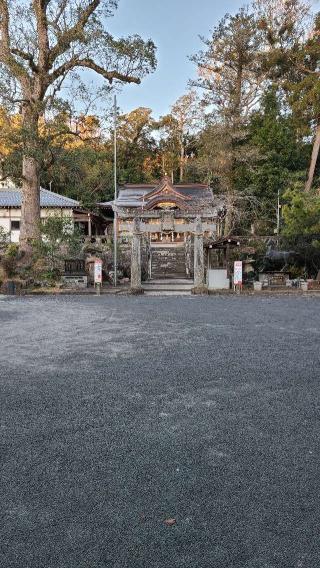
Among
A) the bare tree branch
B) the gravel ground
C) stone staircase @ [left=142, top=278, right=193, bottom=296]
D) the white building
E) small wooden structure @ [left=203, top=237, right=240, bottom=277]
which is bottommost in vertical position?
the gravel ground

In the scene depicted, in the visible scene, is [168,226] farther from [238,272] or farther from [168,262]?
[168,262]

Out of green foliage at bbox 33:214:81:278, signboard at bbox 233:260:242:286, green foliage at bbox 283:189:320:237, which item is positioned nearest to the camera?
signboard at bbox 233:260:242:286

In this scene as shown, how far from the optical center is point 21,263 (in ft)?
51.8

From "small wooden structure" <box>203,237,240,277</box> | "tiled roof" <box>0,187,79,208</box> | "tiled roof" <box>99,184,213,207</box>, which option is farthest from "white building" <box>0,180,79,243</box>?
"small wooden structure" <box>203,237,240,277</box>

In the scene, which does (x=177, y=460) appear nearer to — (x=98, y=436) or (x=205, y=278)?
(x=98, y=436)

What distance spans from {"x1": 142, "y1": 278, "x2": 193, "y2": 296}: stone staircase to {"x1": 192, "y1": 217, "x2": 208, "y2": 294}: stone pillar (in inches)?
15.7

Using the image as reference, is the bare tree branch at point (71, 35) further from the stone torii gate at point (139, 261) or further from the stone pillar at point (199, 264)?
the stone pillar at point (199, 264)

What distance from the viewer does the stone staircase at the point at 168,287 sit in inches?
584

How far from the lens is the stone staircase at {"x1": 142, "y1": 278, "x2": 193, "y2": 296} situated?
14.8 meters

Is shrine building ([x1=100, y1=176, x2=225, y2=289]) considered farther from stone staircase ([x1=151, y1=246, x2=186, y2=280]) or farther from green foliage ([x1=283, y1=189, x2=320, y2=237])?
green foliage ([x1=283, y1=189, x2=320, y2=237])

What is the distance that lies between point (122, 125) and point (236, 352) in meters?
33.3

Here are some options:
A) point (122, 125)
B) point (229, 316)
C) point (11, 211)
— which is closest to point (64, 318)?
point (229, 316)

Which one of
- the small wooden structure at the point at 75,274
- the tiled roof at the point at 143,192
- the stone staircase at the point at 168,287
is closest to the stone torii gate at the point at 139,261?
the stone staircase at the point at 168,287

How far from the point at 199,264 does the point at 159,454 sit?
12399 mm
